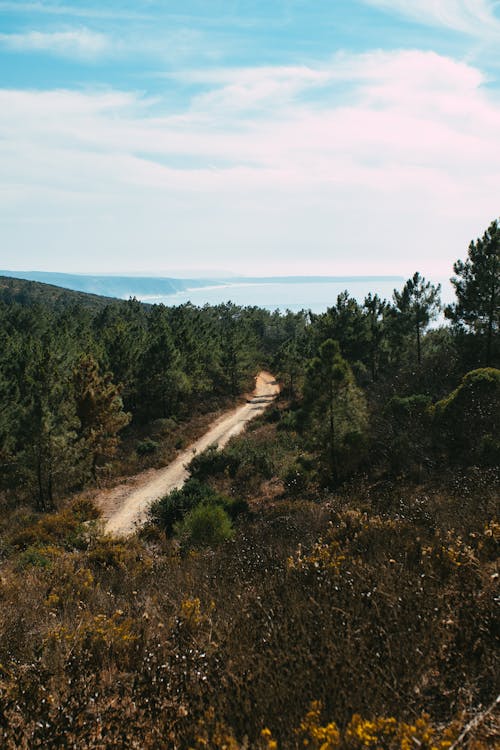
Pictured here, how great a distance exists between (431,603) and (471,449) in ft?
42.1

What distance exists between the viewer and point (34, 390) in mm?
19203

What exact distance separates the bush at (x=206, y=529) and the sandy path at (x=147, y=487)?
3312 millimetres

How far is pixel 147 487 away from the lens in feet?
78.5

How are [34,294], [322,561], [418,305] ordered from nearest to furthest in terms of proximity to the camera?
[322,561] < [418,305] < [34,294]

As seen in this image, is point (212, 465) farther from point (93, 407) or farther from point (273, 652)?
point (273, 652)

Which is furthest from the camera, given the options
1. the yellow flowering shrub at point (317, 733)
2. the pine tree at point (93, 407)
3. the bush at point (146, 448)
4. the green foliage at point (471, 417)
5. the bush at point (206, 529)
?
the bush at point (146, 448)

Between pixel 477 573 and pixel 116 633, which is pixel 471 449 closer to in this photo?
pixel 477 573

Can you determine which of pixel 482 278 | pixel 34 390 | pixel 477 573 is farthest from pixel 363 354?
pixel 477 573

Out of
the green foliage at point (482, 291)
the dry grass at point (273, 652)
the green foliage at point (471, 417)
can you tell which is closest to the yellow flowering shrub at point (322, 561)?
the dry grass at point (273, 652)

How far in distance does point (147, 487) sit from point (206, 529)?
460 inches

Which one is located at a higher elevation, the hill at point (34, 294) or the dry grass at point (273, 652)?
the hill at point (34, 294)

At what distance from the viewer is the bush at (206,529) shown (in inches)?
500

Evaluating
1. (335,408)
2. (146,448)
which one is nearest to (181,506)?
(335,408)

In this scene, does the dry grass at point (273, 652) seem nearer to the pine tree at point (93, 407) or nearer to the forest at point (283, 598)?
the forest at point (283, 598)
